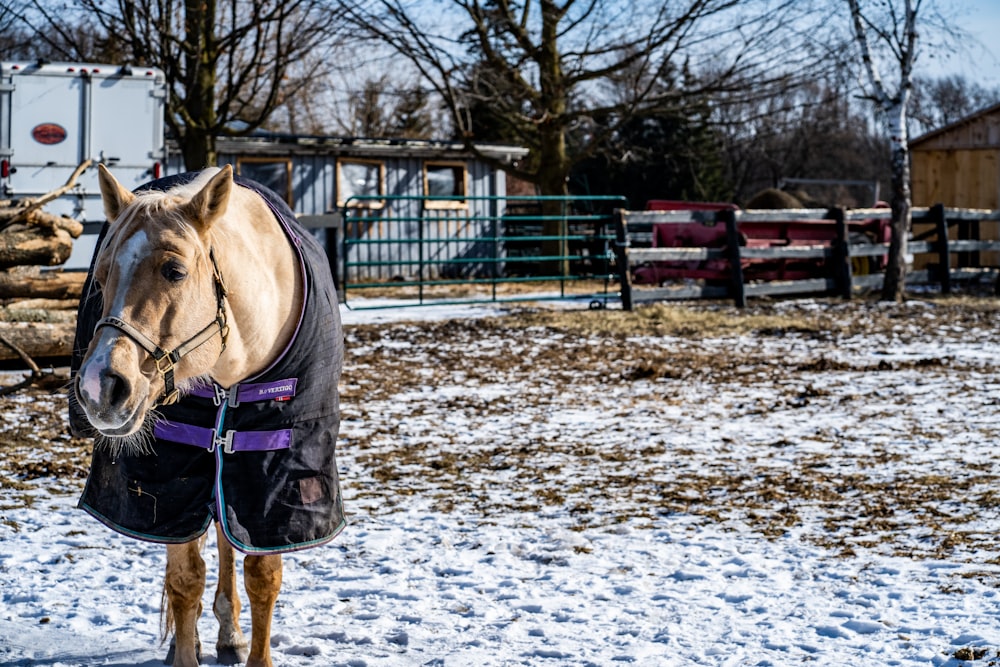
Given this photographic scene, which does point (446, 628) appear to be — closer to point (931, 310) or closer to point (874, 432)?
point (874, 432)

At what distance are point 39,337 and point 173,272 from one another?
6147mm

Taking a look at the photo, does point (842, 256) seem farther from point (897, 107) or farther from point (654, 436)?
point (654, 436)

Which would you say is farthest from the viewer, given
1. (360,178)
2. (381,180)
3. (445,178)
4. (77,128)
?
(445,178)

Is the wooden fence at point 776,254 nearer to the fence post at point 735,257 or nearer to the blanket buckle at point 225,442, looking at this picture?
the fence post at point 735,257

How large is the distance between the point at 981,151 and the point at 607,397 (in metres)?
15.7

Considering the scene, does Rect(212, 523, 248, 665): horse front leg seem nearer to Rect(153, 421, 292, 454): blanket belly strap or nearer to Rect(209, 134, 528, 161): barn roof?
Rect(153, 421, 292, 454): blanket belly strap

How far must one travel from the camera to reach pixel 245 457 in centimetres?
301

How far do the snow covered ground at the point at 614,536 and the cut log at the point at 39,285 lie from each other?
5.39ft

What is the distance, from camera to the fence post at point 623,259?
1324cm

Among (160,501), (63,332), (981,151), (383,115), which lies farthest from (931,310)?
(383,115)

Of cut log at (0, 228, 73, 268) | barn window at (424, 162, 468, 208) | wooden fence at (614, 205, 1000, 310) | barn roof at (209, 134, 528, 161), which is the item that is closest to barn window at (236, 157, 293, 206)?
barn roof at (209, 134, 528, 161)

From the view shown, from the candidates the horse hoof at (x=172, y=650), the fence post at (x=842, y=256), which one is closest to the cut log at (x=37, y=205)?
the horse hoof at (x=172, y=650)

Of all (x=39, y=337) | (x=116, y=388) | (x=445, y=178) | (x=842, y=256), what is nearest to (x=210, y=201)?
(x=116, y=388)

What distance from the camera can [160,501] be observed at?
3047 mm
